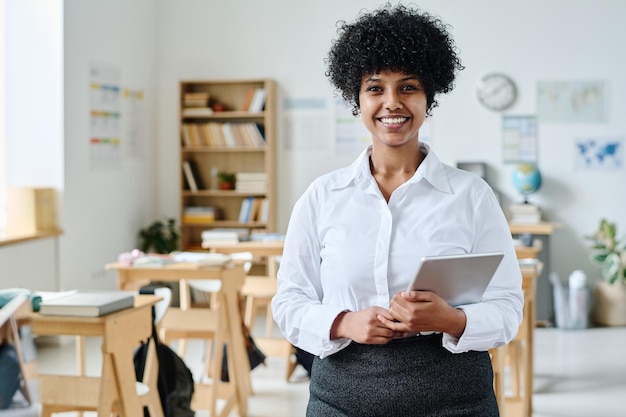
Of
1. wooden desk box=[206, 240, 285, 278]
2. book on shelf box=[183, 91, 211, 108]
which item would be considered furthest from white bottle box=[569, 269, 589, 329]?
book on shelf box=[183, 91, 211, 108]

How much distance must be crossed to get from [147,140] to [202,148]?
1.77 ft

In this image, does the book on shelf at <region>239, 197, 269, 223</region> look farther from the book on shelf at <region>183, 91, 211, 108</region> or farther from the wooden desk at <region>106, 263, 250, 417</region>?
the wooden desk at <region>106, 263, 250, 417</region>

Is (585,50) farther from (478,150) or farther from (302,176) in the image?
(302,176)

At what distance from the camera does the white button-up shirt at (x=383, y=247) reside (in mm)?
1766

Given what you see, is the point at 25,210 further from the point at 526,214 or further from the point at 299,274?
the point at 299,274

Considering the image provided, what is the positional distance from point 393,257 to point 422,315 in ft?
0.49

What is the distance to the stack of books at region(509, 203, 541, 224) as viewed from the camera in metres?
7.58

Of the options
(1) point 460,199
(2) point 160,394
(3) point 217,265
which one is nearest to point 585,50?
(3) point 217,265

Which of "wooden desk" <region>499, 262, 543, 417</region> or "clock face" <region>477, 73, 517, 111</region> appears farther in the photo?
"clock face" <region>477, 73, 517, 111</region>

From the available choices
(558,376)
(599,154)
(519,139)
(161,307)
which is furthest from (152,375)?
(599,154)

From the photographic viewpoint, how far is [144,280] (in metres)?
4.49

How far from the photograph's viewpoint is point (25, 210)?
640 centimetres

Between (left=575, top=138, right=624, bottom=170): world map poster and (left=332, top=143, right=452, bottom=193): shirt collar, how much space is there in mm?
6313

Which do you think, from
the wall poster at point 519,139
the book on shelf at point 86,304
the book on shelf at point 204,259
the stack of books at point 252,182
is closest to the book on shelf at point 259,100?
→ the stack of books at point 252,182
